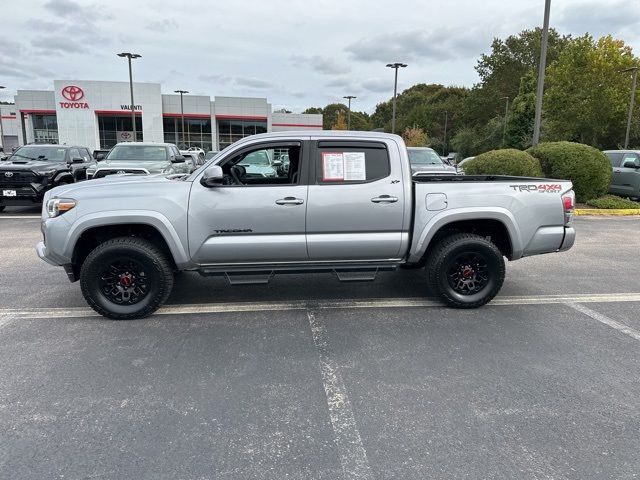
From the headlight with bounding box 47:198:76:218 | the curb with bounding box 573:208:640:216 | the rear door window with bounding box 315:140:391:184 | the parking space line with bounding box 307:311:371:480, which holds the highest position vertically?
the rear door window with bounding box 315:140:391:184

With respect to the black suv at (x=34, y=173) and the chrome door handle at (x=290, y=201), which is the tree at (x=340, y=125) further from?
the chrome door handle at (x=290, y=201)

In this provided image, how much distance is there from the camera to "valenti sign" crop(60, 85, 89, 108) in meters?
52.4

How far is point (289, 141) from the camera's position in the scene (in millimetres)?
4941

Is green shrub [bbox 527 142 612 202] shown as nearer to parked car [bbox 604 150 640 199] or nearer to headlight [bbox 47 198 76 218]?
parked car [bbox 604 150 640 199]

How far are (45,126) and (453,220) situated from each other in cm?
6386

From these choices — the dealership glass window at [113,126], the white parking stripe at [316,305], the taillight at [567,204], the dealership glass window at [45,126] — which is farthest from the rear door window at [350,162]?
the dealership glass window at [45,126]

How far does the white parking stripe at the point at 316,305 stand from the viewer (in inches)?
199

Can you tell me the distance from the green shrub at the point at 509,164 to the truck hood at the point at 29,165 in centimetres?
1144

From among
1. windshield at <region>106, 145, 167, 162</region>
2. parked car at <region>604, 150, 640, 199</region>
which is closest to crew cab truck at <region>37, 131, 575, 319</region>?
windshield at <region>106, 145, 167, 162</region>

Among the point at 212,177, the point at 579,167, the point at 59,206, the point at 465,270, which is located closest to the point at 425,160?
the point at 579,167

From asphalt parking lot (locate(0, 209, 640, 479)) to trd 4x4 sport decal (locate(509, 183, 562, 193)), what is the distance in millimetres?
1317

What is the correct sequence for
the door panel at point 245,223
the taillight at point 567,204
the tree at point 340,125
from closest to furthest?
the door panel at point 245,223
the taillight at point 567,204
the tree at point 340,125

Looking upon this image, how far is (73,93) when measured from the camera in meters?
52.7

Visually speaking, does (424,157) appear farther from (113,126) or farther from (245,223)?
(113,126)
